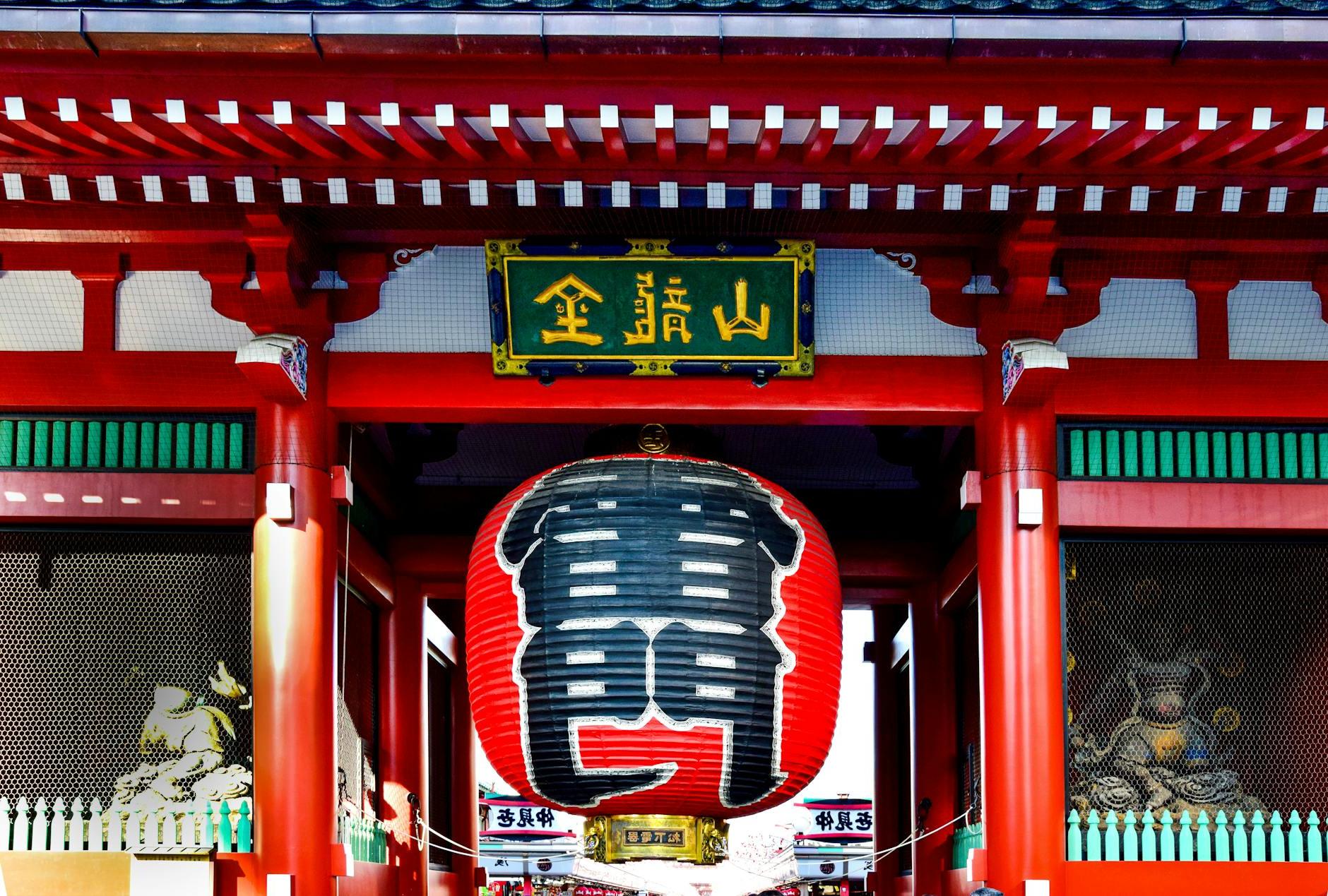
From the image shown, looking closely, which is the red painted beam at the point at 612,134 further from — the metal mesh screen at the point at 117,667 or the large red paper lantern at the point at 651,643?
the metal mesh screen at the point at 117,667

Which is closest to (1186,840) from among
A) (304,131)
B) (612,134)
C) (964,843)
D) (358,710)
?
(964,843)

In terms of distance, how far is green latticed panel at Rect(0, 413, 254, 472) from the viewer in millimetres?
7801

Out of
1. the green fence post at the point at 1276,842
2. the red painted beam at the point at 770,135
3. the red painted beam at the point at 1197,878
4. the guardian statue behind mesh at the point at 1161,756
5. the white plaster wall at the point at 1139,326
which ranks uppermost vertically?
the red painted beam at the point at 770,135

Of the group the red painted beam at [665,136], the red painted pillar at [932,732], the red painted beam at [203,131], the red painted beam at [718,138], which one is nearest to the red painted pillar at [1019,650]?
the red painted beam at [718,138]

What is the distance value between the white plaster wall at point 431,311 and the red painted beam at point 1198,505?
3.02 m

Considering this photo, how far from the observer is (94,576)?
824 cm

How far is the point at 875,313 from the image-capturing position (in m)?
7.85

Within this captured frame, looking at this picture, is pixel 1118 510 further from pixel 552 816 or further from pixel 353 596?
pixel 552 816

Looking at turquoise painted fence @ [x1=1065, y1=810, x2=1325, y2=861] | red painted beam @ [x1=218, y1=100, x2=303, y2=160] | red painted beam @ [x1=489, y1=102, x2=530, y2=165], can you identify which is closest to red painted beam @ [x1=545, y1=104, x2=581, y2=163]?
red painted beam @ [x1=489, y1=102, x2=530, y2=165]

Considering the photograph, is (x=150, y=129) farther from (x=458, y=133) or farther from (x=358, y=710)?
(x=358, y=710)

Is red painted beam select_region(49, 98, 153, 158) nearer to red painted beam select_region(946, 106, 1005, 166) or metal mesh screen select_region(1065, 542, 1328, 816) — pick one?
red painted beam select_region(946, 106, 1005, 166)

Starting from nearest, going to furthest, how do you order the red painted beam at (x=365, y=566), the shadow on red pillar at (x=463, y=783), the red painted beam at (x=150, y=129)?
the red painted beam at (x=150, y=129), the red painted beam at (x=365, y=566), the shadow on red pillar at (x=463, y=783)

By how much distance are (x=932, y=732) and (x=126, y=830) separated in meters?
5.09

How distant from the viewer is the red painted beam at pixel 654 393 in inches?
303
